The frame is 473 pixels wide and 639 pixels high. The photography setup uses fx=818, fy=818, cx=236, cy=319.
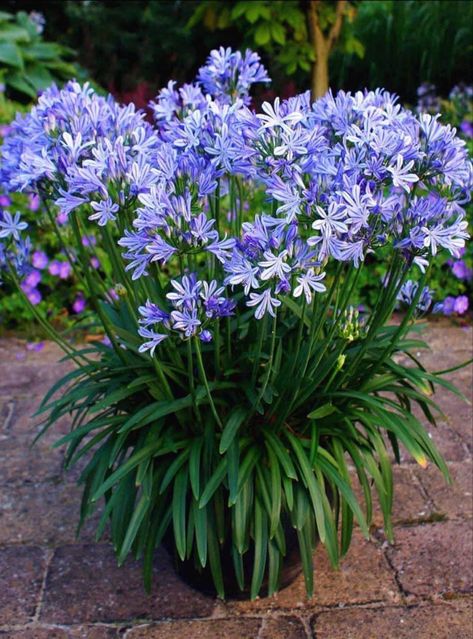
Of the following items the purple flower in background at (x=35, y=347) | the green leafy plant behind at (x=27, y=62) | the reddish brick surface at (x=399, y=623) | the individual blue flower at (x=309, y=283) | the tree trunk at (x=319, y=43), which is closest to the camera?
the individual blue flower at (x=309, y=283)

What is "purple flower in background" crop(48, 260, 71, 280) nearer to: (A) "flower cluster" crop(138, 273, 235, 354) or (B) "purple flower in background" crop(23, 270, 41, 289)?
(B) "purple flower in background" crop(23, 270, 41, 289)

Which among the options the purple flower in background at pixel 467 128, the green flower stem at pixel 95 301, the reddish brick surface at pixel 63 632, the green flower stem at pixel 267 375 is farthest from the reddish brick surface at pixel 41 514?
the purple flower in background at pixel 467 128

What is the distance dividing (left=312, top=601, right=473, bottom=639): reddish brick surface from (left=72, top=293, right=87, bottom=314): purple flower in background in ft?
7.97

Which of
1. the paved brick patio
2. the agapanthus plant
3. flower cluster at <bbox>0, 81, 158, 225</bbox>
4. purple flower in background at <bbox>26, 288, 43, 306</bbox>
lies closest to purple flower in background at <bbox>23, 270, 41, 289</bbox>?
purple flower in background at <bbox>26, 288, 43, 306</bbox>

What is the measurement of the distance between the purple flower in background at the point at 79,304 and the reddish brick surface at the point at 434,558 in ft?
7.39

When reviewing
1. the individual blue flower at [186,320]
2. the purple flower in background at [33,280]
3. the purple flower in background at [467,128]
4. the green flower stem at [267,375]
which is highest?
the purple flower in background at [467,128]

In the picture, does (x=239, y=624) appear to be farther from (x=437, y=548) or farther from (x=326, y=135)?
(x=326, y=135)

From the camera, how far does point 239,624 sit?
225 cm

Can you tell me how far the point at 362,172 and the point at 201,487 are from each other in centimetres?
92

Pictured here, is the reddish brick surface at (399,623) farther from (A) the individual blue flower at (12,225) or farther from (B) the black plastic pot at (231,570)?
(A) the individual blue flower at (12,225)

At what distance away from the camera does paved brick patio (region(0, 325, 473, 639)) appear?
224 cm

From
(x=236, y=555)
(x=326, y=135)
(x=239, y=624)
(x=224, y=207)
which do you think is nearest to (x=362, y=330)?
(x=326, y=135)

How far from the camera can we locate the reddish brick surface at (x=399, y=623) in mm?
2203

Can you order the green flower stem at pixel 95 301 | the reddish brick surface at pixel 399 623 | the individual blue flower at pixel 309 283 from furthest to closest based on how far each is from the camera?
1. the reddish brick surface at pixel 399 623
2. the green flower stem at pixel 95 301
3. the individual blue flower at pixel 309 283
